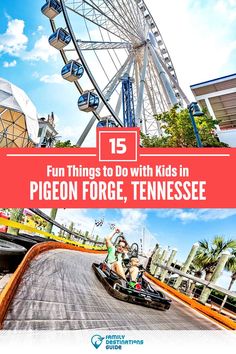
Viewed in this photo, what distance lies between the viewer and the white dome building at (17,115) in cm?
900

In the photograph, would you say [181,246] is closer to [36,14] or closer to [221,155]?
[221,155]

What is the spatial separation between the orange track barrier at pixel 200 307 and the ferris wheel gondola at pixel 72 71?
7357mm

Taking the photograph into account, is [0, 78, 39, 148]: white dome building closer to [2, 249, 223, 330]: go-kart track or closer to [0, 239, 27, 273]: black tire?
[0, 239, 27, 273]: black tire

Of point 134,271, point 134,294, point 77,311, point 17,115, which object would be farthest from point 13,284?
point 17,115

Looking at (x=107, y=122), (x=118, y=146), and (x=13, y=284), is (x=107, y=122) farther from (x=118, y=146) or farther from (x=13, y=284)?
(x=13, y=284)

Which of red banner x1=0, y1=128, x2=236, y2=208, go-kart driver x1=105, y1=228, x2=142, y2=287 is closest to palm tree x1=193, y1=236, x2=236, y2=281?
red banner x1=0, y1=128, x2=236, y2=208

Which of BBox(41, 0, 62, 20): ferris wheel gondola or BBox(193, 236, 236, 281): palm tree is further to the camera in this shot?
BBox(41, 0, 62, 20): ferris wheel gondola

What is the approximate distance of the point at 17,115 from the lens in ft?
31.3

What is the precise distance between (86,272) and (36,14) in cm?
283

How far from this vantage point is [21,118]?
9.58 meters

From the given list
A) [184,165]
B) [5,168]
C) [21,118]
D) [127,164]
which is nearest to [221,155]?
[184,165]

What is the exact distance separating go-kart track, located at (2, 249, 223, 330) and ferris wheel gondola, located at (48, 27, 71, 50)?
8387 mm

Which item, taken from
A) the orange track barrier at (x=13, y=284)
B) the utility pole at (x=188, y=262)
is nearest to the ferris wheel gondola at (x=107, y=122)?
the orange track barrier at (x=13, y=284)

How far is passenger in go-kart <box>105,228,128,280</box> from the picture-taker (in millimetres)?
3365
